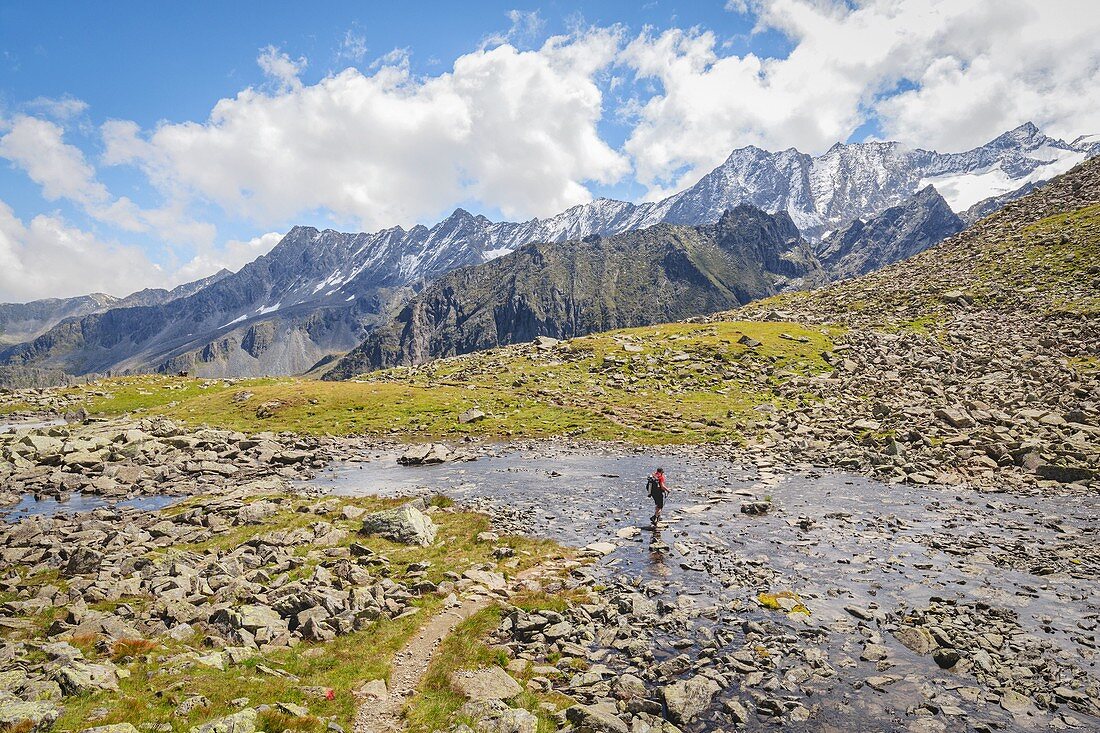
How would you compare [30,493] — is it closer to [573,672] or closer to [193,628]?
[193,628]

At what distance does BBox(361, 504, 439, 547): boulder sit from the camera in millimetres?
31703

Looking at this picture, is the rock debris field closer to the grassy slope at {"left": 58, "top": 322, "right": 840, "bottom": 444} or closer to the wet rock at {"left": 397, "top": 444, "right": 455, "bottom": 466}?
the wet rock at {"left": 397, "top": 444, "right": 455, "bottom": 466}

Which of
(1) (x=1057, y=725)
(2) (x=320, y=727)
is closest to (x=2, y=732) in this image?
(2) (x=320, y=727)

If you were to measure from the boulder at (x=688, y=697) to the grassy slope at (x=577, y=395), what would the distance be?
155ft

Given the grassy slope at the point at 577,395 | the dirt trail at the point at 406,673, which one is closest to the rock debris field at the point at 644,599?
the dirt trail at the point at 406,673

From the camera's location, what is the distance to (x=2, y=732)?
39.9 ft

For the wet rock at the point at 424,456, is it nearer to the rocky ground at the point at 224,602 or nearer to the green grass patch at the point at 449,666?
the rocky ground at the point at 224,602

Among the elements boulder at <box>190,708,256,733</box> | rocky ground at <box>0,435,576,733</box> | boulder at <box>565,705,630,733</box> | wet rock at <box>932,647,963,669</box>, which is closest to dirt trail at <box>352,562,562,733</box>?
rocky ground at <box>0,435,576,733</box>

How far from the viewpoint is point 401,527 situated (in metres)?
32.2

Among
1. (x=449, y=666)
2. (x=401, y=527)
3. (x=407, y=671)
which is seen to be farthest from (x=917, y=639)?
(x=401, y=527)

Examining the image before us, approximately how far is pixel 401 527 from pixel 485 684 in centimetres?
1670

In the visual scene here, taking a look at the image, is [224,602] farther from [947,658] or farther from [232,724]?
[947,658]

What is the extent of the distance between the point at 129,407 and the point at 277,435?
64.3m

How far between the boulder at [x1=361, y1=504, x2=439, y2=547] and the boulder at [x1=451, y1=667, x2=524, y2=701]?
572 inches
